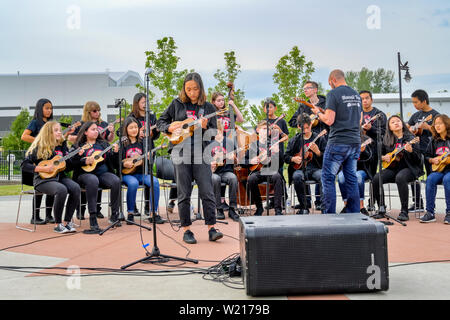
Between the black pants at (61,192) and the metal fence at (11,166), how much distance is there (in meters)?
14.3

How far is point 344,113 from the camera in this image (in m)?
4.93

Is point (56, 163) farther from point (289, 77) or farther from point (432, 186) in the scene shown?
point (289, 77)

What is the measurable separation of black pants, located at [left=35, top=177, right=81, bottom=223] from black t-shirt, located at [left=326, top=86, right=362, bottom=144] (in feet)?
11.4

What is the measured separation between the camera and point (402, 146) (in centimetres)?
619

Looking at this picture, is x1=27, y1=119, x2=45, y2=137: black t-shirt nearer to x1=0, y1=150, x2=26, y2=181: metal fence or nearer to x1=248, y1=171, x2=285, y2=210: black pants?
x1=248, y1=171, x2=285, y2=210: black pants

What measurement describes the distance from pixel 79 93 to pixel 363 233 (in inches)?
1448

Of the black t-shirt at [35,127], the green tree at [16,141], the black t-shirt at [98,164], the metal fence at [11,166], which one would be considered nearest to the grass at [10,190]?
the metal fence at [11,166]

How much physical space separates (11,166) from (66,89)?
64.2ft

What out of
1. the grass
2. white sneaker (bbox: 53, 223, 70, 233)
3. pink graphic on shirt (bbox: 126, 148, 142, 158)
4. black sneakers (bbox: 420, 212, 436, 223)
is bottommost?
black sneakers (bbox: 420, 212, 436, 223)

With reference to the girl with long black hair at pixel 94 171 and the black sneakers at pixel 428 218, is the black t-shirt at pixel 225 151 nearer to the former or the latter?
the girl with long black hair at pixel 94 171

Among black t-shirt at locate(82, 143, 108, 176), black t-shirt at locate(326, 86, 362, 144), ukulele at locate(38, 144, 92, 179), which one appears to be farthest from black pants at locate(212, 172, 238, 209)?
ukulele at locate(38, 144, 92, 179)

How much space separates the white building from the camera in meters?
35.8

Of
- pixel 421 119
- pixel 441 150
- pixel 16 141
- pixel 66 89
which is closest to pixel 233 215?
pixel 441 150
